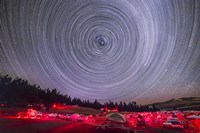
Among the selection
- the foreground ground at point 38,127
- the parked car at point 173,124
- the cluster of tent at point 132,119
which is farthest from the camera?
the parked car at point 173,124

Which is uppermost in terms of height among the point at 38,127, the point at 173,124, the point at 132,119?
the point at 132,119

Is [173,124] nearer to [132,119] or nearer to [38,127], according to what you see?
[132,119]

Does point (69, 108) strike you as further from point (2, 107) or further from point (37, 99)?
point (2, 107)

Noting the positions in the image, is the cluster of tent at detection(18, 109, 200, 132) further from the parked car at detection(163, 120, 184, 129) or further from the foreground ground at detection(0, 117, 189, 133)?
A: the foreground ground at detection(0, 117, 189, 133)

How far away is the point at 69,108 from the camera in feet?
58.7

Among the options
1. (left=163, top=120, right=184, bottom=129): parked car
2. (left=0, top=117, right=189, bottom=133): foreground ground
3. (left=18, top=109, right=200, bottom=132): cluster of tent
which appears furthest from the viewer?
(left=163, top=120, right=184, bottom=129): parked car

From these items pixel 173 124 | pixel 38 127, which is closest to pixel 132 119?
pixel 173 124

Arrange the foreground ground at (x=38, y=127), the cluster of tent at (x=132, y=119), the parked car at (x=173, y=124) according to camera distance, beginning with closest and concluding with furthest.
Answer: the foreground ground at (x=38, y=127) < the cluster of tent at (x=132, y=119) < the parked car at (x=173, y=124)

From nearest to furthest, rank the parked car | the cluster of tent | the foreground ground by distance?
the foreground ground → the cluster of tent → the parked car

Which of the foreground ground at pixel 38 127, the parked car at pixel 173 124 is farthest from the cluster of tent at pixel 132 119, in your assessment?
the foreground ground at pixel 38 127

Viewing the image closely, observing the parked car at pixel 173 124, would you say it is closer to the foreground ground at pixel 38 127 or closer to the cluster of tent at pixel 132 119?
the cluster of tent at pixel 132 119

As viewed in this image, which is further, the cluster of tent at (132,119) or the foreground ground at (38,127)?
the cluster of tent at (132,119)

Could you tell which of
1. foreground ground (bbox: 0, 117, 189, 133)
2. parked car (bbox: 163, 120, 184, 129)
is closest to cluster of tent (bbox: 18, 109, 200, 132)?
parked car (bbox: 163, 120, 184, 129)

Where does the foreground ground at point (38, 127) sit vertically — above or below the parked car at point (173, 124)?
below
